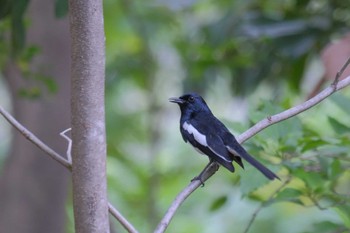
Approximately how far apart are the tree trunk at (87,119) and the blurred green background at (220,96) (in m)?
0.88

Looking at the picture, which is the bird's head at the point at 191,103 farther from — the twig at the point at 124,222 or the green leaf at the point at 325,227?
the twig at the point at 124,222

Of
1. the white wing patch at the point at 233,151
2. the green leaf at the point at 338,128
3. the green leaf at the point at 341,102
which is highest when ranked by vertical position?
the green leaf at the point at 341,102

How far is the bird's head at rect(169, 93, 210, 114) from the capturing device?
3602mm

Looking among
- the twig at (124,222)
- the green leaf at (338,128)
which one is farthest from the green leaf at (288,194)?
the twig at (124,222)

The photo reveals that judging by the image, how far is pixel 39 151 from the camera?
475 centimetres

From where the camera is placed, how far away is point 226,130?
323 cm

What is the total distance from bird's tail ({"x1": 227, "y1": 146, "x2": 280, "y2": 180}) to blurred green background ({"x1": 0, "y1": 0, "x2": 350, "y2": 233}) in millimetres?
66

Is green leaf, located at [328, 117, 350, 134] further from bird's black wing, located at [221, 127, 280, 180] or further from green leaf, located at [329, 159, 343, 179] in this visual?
bird's black wing, located at [221, 127, 280, 180]

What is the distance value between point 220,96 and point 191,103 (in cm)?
326

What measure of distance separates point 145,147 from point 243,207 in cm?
119

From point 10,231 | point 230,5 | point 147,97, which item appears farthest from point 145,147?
point 10,231

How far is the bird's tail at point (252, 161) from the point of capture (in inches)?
102

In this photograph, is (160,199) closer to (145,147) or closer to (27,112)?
(145,147)

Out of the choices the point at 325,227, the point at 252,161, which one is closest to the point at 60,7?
the point at 252,161
